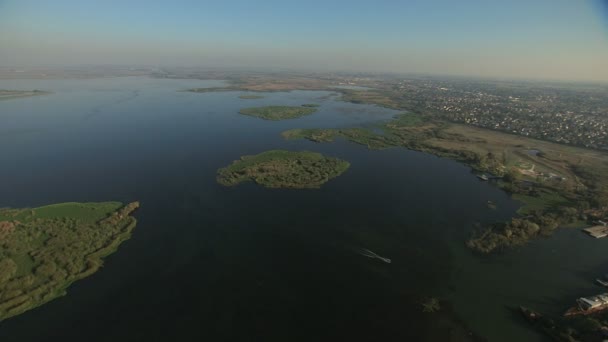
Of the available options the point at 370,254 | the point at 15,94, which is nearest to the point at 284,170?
the point at 370,254

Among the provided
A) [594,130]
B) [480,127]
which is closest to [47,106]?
[480,127]

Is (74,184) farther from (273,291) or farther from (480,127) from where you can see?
(480,127)

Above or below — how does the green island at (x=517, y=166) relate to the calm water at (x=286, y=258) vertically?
above

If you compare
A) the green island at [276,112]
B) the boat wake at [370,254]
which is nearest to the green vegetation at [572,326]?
the boat wake at [370,254]

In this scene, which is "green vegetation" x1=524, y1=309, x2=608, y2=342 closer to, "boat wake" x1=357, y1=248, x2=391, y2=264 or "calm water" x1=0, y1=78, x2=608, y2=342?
"calm water" x1=0, y1=78, x2=608, y2=342

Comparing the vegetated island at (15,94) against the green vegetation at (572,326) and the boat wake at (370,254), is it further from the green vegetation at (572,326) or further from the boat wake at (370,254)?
the green vegetation at (572,326)

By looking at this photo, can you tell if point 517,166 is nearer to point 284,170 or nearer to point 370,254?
point 370,254

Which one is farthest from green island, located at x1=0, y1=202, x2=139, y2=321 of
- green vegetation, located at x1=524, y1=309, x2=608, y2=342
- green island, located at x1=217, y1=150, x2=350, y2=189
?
green vegetation, located at x1=524, y1=309, x2=608, y2=342
